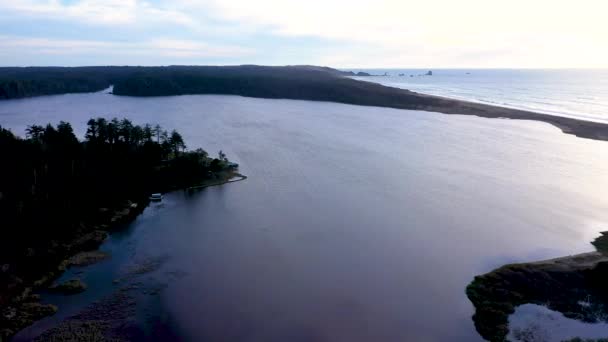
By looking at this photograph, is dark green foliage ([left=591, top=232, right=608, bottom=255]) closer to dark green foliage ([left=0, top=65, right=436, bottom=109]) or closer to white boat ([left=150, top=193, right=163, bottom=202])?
white boat ([left=150, top=193, right=163, bottom=202])

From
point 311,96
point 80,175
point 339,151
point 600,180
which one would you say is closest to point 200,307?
point 80,175

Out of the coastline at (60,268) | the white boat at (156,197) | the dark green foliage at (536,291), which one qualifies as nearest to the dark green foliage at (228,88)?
the white boat at (156,197)

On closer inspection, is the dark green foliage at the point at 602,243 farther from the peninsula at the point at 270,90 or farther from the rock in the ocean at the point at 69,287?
the peninsula at the point at 270,90

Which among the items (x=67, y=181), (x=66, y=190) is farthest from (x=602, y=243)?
(x=67, y=181)

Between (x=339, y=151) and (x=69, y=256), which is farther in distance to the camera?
(x=339, y=151)

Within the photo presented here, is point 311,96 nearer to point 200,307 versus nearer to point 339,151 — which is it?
point 339,151

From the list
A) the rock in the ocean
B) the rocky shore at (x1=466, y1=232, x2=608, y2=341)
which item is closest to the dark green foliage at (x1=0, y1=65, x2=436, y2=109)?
the rocky shore at (x1=466, y1=232, x2=608, y2=341)

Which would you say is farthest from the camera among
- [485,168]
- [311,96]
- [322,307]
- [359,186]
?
[311,96]

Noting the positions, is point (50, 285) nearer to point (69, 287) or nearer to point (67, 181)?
point (69, 287)
